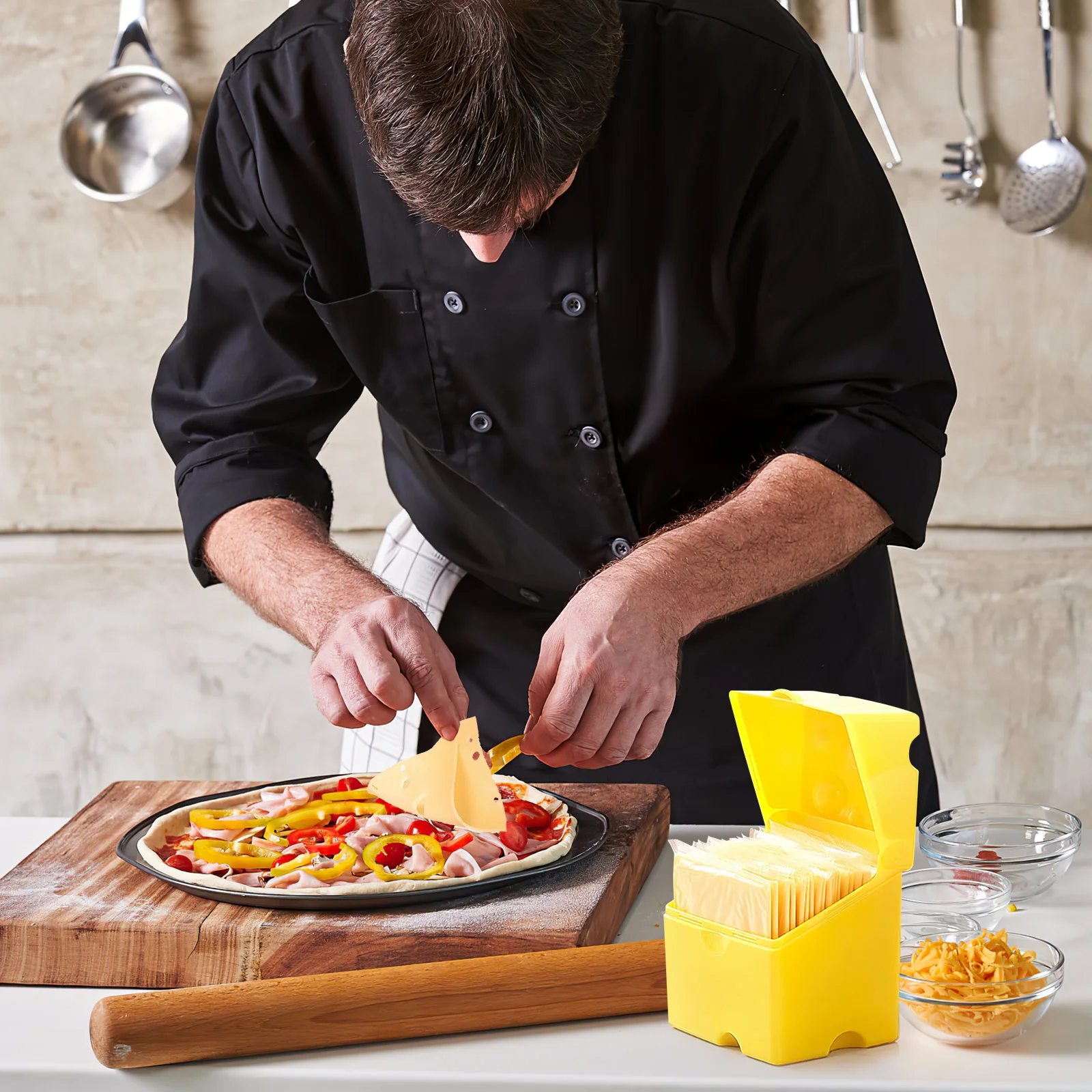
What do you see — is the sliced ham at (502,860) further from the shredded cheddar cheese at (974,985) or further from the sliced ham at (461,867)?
the shredded cheddar cheese at (974,985)

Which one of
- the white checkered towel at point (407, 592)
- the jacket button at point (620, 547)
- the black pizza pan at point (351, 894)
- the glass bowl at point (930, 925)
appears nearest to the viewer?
the glass bowl at point (930, 925)

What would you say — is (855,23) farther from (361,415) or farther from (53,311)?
(53,311)

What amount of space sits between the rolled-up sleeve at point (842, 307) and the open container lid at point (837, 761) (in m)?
0.51

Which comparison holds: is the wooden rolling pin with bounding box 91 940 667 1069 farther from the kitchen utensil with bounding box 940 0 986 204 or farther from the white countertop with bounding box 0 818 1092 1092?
the kitchen utensil with bounding box 940 0 986 204

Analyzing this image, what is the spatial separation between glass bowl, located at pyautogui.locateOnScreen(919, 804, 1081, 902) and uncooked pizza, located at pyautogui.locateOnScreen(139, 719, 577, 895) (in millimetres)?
356

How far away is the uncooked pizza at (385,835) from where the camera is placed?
1.17m

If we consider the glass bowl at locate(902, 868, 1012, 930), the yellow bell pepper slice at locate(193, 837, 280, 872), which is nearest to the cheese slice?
the yellow bell pepper slice at locate(193, 837, 280, 872)

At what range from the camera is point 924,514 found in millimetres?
1469

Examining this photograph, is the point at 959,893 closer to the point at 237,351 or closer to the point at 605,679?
the point at 605,679

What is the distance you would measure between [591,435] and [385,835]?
531 millimetres

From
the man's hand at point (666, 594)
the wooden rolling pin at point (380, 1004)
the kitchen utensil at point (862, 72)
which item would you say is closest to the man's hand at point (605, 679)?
the man's hand at point (666, 594)

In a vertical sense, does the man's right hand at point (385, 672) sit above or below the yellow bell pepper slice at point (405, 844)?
above

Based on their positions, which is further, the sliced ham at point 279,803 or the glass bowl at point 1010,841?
the sliced ham at point 279,803

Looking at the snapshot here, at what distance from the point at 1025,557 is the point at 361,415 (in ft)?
4.74
